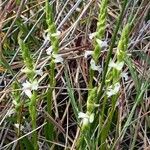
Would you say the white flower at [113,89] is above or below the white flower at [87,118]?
above

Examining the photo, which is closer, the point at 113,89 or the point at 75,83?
the point at 113,89

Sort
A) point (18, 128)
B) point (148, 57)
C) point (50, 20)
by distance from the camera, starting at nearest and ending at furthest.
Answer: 1. point (50, 20)
2. point (18, 128)
3. point (148, 57)

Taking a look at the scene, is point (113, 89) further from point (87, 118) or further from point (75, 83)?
point (75, 83)

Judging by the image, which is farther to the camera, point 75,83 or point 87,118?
point 75,83

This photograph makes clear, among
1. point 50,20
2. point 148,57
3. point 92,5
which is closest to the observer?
point 50,20

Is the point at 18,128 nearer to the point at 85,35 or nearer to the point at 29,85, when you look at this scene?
the point at 29,85

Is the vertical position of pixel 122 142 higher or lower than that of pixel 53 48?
lower

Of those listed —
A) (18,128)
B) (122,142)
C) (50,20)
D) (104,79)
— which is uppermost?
(50,20)

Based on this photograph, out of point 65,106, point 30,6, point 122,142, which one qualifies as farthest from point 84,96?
point 30,6

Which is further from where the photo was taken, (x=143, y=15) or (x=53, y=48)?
(x=143, y=15)

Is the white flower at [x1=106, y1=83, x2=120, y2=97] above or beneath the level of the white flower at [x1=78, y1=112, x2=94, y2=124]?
above

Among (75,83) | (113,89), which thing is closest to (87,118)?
(113,89)
